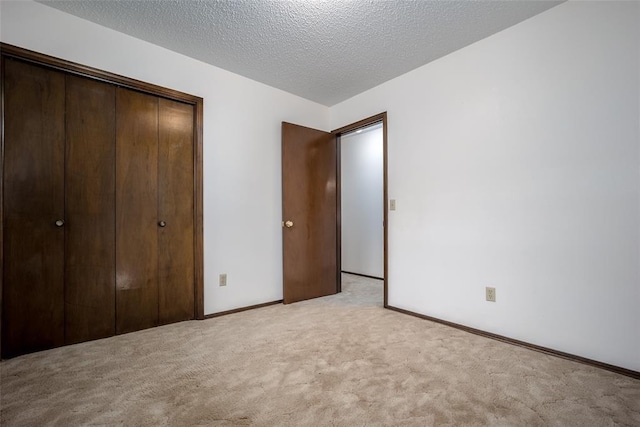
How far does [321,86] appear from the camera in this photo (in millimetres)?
3260

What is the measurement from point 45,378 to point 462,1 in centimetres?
352

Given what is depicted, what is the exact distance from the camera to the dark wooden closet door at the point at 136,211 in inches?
93.1

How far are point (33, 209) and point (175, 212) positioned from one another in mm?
918

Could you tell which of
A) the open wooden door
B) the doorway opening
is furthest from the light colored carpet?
the doorway opening

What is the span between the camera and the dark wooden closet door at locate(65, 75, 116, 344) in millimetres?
2162

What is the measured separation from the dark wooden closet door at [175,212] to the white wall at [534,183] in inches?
81.7

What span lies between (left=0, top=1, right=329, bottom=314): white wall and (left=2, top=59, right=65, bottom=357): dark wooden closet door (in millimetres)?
301

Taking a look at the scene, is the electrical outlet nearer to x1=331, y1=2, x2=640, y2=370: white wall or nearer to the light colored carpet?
x1=331, y1=2, x2=640, y2=370: white wall

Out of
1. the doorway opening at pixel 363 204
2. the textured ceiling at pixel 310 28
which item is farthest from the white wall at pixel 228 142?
the doorway opening at pixel 363 204

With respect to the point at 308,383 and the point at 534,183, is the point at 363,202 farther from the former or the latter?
the point at 308,383

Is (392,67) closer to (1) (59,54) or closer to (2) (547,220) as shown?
(2) (547,220)

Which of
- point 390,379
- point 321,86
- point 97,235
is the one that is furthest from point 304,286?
point 321,86

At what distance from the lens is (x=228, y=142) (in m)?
2.94

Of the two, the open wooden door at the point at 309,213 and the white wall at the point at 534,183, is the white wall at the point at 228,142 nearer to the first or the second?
the open wooden door at the point at 309,213
